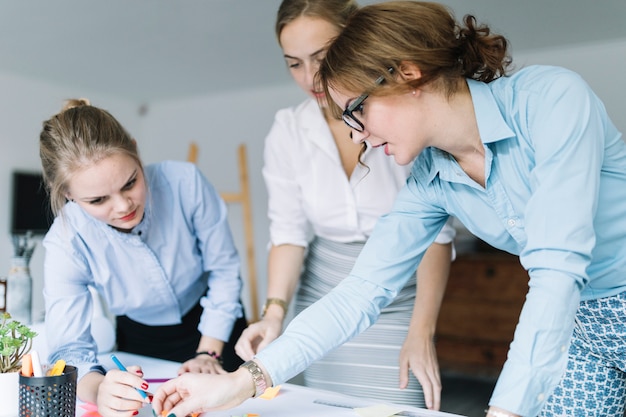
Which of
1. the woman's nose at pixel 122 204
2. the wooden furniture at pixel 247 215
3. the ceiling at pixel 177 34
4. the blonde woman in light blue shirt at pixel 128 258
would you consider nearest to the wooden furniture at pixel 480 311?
the ceiling at pixel 177 34

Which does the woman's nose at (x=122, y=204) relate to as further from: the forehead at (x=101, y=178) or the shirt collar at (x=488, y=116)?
the shirt collar at (x=488, y=116)

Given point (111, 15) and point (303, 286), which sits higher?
point (111, 15)

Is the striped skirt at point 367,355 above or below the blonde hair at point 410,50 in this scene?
below

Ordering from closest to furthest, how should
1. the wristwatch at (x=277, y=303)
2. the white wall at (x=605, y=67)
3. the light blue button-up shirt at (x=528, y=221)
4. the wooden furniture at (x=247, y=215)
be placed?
the light blue button-up shirt at (x=528, y=221) < the wristwatch at (x=277, y=303) < the white wall at (x=605, y=67) < the wooden furniture at (x=247, y=215)

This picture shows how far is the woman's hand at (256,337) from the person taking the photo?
4.86ft

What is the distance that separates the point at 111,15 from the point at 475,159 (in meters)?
2.94

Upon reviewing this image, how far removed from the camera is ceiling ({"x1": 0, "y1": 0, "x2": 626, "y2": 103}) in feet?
11.1

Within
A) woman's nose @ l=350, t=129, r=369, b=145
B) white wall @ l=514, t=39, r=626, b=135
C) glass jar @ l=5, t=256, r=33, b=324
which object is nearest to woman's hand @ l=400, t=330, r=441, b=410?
woman's nose @ l=350, t=129, r=369, b=145

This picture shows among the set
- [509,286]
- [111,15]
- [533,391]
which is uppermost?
[111,15]

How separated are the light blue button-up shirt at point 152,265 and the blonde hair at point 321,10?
0.50 metres

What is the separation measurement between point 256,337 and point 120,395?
0.41m

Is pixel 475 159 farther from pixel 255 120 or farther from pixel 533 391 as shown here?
pixel 255 120

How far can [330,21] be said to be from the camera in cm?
156

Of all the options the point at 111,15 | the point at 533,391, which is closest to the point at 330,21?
the point at 533,391
